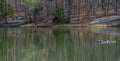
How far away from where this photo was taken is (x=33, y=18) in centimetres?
11738

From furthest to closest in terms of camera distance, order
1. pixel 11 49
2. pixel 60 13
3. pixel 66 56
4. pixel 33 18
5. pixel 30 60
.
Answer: pixel 33 18, pixel 60 13, pixel 11 49, pixel 66 56, pixel 30 60

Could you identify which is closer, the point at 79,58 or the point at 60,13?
the point at 79,58

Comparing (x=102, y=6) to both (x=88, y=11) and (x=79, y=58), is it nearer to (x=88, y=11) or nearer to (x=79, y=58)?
(x=88, y=11)

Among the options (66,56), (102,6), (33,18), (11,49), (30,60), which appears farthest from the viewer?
(102,6)

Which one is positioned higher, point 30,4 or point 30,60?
point 30,4

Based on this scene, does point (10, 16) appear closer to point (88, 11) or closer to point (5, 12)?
point (5, 12)

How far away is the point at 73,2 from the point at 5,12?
33212mm

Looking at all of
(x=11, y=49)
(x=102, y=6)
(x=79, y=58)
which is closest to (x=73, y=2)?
(x=102, y=6)

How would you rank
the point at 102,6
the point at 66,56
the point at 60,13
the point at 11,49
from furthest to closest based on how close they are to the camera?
1. the point at 102,6
2. the point at 60,13
3. the point at 11,49
4. the point at 66,56

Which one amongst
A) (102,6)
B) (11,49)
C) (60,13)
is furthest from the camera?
(102,6)

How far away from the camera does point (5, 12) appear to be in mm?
118062

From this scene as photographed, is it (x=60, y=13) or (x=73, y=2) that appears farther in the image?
(x=73, y=2)

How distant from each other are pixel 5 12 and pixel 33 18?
9.34 metres

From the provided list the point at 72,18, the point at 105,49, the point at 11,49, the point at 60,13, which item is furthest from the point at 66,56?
the point at 72,18
